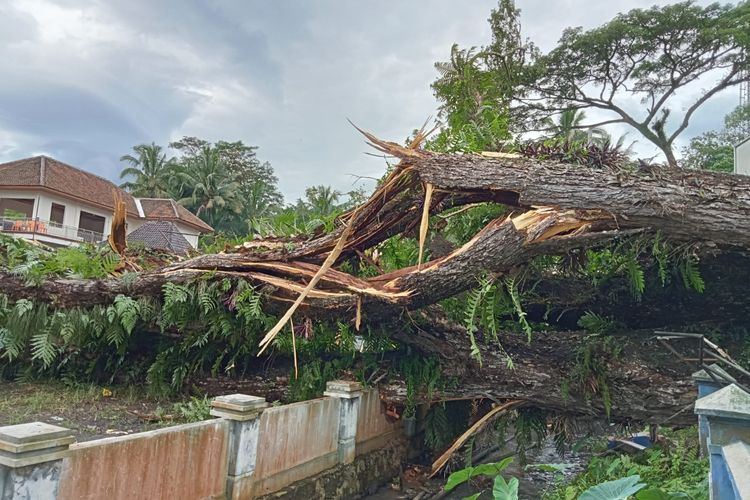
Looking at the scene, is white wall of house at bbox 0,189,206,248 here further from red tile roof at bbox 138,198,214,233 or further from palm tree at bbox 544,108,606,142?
palm tree at bbox 544,108,606,142

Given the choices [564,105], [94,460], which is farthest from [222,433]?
[564,105]

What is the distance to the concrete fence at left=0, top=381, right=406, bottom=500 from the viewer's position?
10.0ft

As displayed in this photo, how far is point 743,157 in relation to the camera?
13641 mm

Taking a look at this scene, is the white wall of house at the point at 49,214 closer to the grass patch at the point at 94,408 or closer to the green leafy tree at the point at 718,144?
the grass patch at the point at 94,408

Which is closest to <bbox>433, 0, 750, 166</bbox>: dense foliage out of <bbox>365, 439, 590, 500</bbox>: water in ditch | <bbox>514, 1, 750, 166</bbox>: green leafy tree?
<bbox>514, 1, 750, 166</bbox>: green leafy tree

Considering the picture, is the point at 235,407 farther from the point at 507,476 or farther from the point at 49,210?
the point at 49,210

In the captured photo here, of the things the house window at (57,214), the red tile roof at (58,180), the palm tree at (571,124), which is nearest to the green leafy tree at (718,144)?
the palm tree at (571,124)

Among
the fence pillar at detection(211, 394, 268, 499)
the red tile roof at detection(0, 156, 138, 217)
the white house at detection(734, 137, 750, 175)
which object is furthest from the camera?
the red tile roof at detection(0, 156, 138, 217)

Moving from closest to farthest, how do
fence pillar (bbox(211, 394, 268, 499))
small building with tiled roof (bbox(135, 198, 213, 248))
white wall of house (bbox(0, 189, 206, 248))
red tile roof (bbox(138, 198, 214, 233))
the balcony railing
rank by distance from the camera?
fence pillar (bbox(211, 394, 268, 499)), the balcony railing, white wall of house (bbox(0, 189, 206, 248)), small building with tiled roof (bbox(135, 198, 213, 248)), red tile roof (bbox(138, 198, 214, 233))

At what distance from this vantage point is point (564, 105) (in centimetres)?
1711

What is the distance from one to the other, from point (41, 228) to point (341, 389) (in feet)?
65.9

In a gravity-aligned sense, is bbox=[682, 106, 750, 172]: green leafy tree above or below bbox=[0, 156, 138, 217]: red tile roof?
above

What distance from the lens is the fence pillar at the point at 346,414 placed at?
20.9ft

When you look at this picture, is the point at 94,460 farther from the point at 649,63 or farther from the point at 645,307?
the point at 649,63
